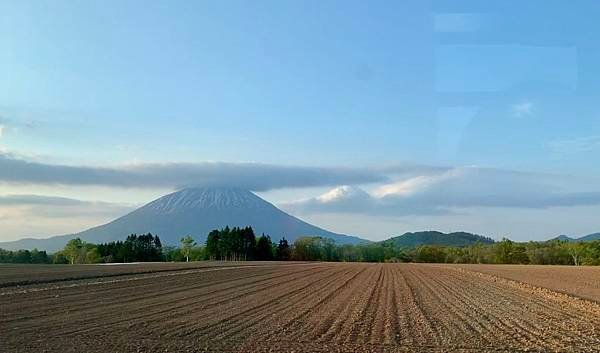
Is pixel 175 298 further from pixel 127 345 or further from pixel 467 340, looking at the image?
pixel 467 340

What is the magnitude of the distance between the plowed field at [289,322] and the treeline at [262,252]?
122311 mm

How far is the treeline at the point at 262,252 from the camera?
150 m

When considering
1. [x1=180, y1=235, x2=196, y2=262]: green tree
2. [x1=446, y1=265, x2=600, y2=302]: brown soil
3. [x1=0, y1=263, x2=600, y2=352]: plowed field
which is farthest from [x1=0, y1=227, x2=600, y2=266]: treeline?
[x1=0, y1=263, x2=600, y2=352]: plowed field

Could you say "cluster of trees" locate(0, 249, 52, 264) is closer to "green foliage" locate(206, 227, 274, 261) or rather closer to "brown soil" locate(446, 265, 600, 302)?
"green foliage" locate(206, 227, 274, 261)

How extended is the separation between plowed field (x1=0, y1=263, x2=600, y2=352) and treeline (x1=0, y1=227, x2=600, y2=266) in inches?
4815

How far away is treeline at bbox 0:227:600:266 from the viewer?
493ft

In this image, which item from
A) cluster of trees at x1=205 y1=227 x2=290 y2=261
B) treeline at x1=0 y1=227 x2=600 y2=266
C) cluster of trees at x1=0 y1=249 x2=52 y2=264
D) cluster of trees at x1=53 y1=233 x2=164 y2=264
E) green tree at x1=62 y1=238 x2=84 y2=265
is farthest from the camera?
cluster of trees at x1=205 y1=227 x2=290 y2=261

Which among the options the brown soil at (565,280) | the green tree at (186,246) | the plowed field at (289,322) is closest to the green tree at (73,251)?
the green tree at (186,246)

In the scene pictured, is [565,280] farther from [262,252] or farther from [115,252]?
[262,252]

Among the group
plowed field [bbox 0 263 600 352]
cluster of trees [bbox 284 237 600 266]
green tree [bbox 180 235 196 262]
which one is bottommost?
plowed field [bbox 0 263 600 352]

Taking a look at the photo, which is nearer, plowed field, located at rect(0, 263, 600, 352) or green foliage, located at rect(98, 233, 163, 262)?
plowed field, located at rect(0, 263, 600, 352)

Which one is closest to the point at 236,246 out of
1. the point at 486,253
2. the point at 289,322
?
the point at 486,253

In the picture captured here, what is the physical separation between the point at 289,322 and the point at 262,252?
486 feet

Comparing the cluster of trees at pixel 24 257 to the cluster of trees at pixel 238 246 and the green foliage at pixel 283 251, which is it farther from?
the green foliage at pixel 283 251
